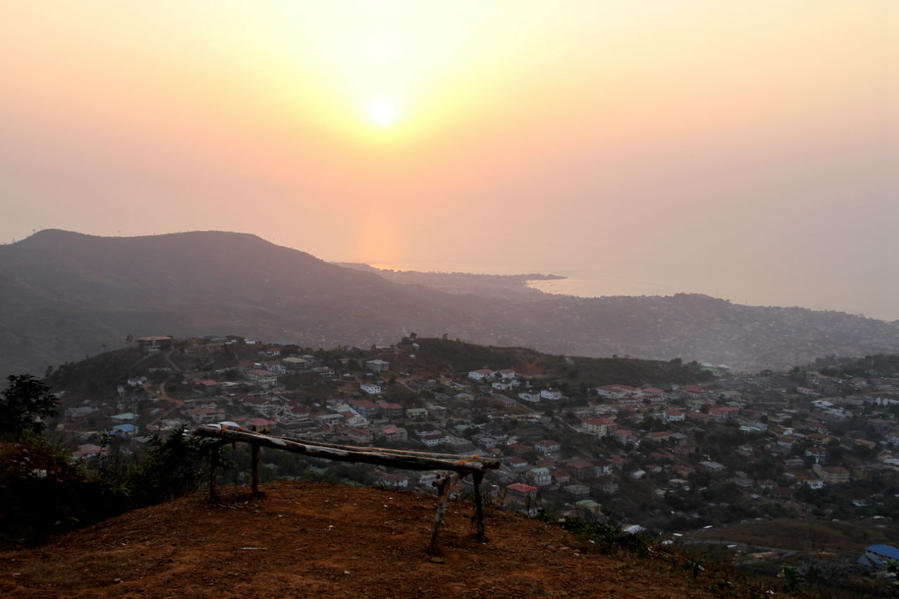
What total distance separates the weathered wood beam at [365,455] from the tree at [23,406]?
10.9 ft

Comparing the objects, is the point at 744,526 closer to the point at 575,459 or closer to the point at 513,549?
the point at 575,459

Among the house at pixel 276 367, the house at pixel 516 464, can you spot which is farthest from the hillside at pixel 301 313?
the house at pixel 516 464

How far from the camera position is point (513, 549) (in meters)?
4.51

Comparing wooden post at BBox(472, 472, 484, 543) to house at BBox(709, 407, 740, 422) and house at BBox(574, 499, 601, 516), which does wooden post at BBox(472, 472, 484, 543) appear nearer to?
house at BBox(574, 499, 601, 516)

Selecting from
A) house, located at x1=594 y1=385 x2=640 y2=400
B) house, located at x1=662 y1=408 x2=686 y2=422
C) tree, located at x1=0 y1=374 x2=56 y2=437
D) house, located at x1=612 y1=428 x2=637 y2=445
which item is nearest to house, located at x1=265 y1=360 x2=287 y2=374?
house, located at x1=612 y1=428 x2=637 y2=445

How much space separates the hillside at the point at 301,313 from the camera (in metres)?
50.4

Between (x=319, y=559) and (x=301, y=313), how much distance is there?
196ft

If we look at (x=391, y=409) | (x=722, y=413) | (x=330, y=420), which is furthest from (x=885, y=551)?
(x=330, y=420)

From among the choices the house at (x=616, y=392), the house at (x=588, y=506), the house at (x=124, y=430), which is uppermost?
the house at (x=616, y=392)

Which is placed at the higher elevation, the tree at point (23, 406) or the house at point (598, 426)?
the tree at point (23, 406)

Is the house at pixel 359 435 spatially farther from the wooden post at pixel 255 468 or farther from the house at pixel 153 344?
the house at pixel 153 344

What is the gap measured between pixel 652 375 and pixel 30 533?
3618cm

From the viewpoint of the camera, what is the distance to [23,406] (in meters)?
6.96

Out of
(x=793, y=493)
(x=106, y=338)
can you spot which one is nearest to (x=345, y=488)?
(x=793, y=493)
